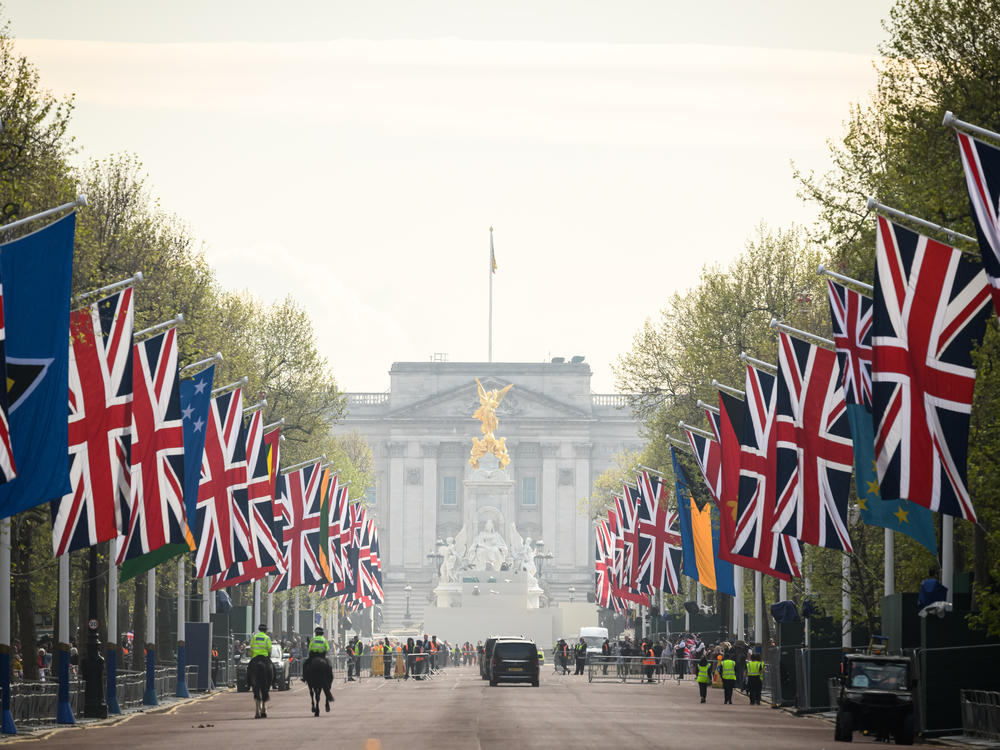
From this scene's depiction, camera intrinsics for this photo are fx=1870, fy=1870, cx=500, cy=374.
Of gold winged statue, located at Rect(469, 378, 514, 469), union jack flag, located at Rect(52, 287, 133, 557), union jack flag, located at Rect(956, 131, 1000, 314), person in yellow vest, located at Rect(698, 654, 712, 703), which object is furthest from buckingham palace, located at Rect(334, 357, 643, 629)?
union jack flag, located at Rect(956, 131, 1000, 314)

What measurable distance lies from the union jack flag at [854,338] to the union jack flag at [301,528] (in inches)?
1099

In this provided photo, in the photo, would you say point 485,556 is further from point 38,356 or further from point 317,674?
point 38,356

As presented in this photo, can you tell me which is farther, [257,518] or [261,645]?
[257,518]

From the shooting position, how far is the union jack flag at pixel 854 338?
32531mm

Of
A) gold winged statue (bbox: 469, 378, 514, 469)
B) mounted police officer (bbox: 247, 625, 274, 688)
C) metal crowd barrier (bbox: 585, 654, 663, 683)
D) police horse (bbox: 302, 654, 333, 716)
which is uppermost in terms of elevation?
gold winged statue (bbox: 469, 378, 514, 469)

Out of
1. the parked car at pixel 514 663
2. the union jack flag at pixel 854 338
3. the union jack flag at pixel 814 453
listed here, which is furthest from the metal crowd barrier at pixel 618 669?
the union jack flag at pixel 854 338

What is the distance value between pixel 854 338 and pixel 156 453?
14.1 meters

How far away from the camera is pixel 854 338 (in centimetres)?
3319

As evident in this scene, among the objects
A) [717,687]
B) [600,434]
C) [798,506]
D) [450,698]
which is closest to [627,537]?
[717,687]

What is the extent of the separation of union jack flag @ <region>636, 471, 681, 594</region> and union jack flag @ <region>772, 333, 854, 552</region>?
25.8m

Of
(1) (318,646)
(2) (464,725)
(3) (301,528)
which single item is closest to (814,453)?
(2) (464,725)

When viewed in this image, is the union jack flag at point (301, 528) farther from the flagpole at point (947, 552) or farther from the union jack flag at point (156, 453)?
the flagpole at point (947, 552)

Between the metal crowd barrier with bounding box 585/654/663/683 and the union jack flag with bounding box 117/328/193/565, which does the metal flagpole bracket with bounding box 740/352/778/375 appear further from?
the metal crowd barrier with bounding box 585/654/663/683

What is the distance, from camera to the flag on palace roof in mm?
27625
